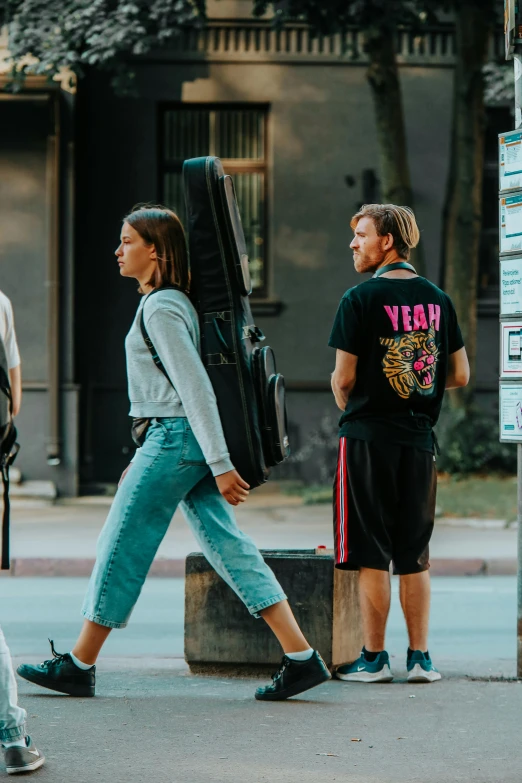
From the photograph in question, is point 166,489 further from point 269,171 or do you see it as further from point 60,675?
point 269,171

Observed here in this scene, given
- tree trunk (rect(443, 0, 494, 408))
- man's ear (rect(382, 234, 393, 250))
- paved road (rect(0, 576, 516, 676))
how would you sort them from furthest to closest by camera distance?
tree trunk (rect(443, 0, 494, 408)), paved road (rect(0, 576, 516, 676)), man's ear (rect(382, 234, 393, 250))

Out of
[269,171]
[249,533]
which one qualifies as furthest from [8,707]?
[269,171]

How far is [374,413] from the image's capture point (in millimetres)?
5430

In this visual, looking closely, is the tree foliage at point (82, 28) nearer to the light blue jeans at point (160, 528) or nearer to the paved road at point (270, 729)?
the paved road at point (270, 729)

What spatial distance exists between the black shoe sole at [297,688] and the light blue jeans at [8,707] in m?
1.35

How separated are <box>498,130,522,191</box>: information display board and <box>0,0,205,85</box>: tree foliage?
8571 mm

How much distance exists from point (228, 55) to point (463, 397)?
16.5 feet

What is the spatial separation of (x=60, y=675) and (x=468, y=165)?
36.7 feet

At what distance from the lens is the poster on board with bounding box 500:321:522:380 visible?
5703 millimetres

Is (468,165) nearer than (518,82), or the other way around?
(518,82)

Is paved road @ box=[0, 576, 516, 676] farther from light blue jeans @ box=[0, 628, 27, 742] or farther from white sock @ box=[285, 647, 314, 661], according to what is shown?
light blue jeans @ box=[0, 628, 27, 742]

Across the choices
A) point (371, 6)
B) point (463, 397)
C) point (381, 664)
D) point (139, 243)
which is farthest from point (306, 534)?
point (139, 243)

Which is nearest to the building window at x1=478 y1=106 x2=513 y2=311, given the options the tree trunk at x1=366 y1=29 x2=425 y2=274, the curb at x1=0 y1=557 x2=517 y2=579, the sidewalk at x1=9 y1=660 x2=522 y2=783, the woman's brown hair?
the tree trunk at x1=366 y1=29 x2=425 y2=274

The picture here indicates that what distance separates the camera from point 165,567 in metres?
10.4
